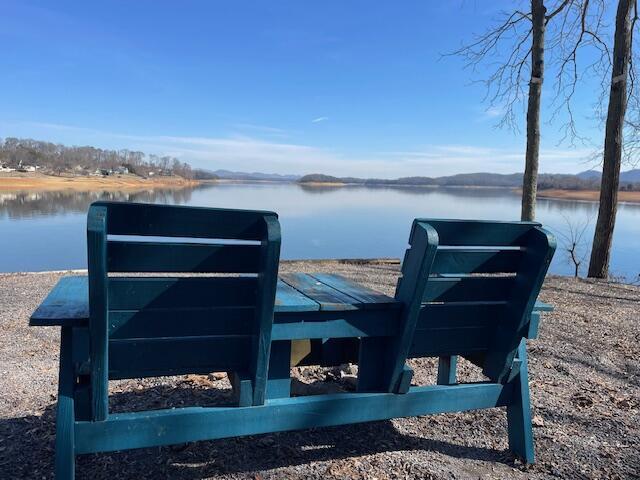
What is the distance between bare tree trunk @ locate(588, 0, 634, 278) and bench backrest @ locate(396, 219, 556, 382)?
7821mm

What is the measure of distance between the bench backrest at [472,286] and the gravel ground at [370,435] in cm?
56

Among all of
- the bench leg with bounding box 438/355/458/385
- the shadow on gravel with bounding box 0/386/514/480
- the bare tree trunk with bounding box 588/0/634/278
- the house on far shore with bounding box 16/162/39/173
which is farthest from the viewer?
the house on far shore with bounding box 16/162/39/173

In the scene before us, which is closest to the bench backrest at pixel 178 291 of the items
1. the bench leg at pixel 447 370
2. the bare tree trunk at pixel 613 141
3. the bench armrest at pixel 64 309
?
the bench armrest at pixel 64 309

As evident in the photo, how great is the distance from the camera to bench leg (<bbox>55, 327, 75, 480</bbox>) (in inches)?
72.8

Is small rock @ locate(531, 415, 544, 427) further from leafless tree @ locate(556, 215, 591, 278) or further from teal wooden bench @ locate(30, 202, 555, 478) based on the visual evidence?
leafless tree @ locate(556, 215, 591, 278)

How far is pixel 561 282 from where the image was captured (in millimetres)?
8250

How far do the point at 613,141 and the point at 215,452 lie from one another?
8934mm

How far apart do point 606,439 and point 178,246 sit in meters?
2.60

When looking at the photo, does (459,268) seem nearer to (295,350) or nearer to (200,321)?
(295,350)

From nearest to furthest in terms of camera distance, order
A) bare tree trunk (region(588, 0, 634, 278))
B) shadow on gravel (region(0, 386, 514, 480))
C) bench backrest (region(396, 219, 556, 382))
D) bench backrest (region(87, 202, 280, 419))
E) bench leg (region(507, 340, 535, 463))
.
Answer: bench backrest (region(87, 202, 280, 419)) < bench backrest (region(396, 219, 556, 382)) < shadow on gravel (region(0, 386, 514, 480)) < bench leg (region(507, 340, 535, 463)) < bare tree trunk (region(588, 0, 634, 278))

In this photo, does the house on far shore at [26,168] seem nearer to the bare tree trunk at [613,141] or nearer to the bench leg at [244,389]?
the bare tree trunk at [613,141]

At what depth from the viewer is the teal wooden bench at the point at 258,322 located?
1828 mm

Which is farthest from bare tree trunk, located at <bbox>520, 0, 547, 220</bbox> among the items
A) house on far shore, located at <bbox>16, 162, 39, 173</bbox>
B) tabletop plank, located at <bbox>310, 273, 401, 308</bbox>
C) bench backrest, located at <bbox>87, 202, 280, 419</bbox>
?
house on far shore, located at <bbox>16, 162, 39, 173</bbox>

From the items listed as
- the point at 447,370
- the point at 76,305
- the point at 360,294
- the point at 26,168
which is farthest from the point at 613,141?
the point at 26,168
